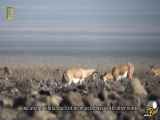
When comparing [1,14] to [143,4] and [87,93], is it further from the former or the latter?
[87,93]

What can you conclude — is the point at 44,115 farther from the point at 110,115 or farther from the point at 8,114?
the point at 110,115

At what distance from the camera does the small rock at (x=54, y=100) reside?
864 centimetres

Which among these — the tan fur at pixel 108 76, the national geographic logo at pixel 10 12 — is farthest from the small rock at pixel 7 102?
the national geographic logo at pixel 10 12

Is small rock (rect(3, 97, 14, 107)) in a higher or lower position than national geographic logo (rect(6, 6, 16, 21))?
lower

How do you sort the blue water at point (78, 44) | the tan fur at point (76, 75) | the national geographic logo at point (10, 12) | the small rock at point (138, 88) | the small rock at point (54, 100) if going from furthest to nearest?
the national geographic logo at point (10, 12) → the blue water at point (78, 44) → the tan fur at point (76, 75) → the small rock at point (138, 88) → the small rock at point (54, 100)

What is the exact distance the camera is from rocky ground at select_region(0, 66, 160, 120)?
8.35m

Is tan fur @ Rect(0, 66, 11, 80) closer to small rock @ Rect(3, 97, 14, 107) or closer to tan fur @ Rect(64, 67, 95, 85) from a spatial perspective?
tan fur @ Rect(64, 67, 95, 85)

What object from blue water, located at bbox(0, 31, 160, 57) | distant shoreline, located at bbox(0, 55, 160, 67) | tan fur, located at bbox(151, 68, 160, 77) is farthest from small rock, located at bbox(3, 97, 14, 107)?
blue water, located at bbox(0, 31, 160, 57)

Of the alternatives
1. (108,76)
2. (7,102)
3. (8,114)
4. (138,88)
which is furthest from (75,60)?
(8,114)

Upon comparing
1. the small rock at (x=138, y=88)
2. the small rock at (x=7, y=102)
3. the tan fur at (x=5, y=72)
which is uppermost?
the tan fur at (x=5, y=72)

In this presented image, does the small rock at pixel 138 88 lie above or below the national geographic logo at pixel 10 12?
below

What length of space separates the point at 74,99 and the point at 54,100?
29 centimetres

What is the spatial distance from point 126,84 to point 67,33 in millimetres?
3834

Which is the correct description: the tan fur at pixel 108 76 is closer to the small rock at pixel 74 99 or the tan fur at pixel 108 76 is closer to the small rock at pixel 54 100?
the small rock at pixel 74 99
